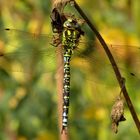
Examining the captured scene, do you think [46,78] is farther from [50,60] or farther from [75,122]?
[50,60]

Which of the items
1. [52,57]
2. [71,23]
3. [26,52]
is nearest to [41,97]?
[26,52]

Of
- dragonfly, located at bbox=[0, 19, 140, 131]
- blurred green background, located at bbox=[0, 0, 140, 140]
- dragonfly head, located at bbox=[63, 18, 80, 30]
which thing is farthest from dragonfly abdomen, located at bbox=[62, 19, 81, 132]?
blurred green background, located at bbox=[0, 0, 140, 140]

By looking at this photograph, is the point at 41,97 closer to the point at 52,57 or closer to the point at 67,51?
the point at 52,57

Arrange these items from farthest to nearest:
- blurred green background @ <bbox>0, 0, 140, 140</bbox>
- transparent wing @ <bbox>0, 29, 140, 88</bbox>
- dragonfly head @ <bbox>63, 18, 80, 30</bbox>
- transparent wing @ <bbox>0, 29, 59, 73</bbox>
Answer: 1. blurred green background @ <bbox>0, 0, 140, 140</bbox>
2. transparent wing @ <bbox>0, 29, 59, 73</bbox>
3. transparent wing @ <bbox>0, 29, 140, 88</bbox>
4. dragonfly head @ <bbox>63, 18, 80, 30</bbox>

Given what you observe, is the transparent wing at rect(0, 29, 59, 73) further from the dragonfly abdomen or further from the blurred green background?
the dragonfly abdomen

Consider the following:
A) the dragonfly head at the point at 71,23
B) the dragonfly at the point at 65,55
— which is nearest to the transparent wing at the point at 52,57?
the dragonfly at the point at 65,55

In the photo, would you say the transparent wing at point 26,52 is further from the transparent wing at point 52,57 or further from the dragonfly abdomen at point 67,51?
the dragonfly abdomen at point 67,51
